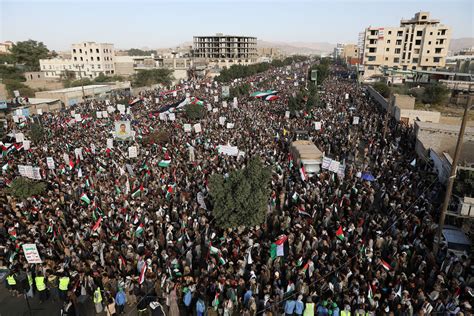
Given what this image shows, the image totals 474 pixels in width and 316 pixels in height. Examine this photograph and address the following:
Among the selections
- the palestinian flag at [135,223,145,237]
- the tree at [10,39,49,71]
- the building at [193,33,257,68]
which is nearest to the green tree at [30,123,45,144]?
the palestinian flag at [135,223,145,237]

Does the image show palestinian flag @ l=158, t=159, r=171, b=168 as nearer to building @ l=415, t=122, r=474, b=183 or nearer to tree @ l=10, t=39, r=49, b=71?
building @ l=415, t=122, r=474, b=183

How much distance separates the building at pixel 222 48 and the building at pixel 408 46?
1791 inches

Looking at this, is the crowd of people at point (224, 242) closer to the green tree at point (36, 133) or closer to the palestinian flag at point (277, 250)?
the palestinian flag at point (277, 250)

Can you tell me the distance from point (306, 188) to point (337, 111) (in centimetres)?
1751

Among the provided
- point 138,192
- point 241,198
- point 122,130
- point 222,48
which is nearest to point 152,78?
point 222,48

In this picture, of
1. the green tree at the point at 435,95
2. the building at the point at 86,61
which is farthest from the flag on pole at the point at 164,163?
the building at the point at 86,61

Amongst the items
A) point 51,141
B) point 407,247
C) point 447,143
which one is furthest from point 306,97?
point 407,247

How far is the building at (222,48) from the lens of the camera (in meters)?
106

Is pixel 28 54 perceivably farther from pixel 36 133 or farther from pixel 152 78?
pixel 36 133

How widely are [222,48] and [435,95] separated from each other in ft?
264

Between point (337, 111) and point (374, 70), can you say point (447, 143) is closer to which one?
point (337, 111)

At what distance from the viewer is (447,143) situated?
17312 mm

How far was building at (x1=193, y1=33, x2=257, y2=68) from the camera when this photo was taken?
106 m

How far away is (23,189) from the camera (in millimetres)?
12883
